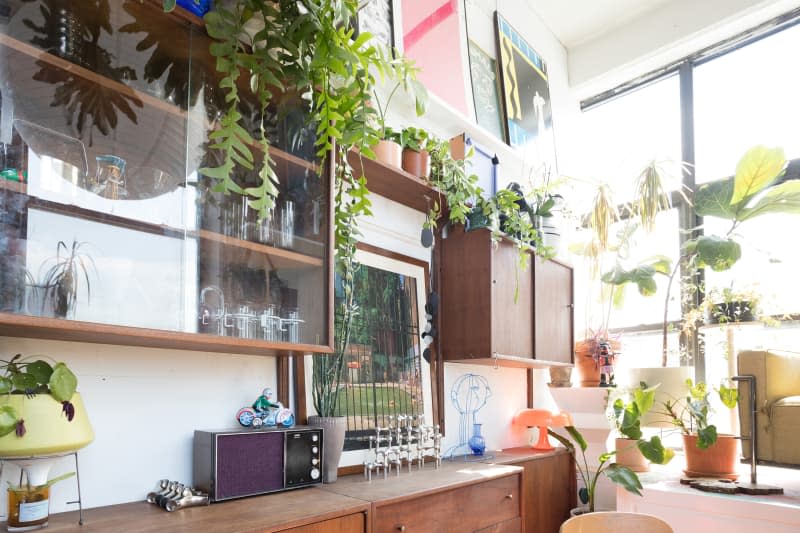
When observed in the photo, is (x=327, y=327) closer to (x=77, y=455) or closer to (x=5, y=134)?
(x=77, y=455)

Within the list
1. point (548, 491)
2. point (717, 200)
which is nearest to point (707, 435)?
point (548, 491)

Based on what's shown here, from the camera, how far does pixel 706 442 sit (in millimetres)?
3131

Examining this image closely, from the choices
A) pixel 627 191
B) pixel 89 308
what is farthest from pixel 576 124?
pixel 89 308

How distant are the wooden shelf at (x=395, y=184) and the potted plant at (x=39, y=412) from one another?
1.31 m

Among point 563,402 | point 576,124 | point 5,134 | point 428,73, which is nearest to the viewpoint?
point 5,134

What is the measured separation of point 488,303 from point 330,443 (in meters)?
1.11

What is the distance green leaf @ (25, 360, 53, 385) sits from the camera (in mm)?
1432

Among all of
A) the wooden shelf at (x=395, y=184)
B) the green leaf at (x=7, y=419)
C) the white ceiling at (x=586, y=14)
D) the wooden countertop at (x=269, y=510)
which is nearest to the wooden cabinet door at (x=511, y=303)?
the wooden shelf at (x=395, y=184)

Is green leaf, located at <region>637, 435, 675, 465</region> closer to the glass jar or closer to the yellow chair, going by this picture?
the yellow chair

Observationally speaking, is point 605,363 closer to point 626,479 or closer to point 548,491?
point 548,491

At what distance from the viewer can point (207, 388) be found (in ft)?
6.47

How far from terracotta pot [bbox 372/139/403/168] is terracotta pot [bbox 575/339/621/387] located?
1.93 metres

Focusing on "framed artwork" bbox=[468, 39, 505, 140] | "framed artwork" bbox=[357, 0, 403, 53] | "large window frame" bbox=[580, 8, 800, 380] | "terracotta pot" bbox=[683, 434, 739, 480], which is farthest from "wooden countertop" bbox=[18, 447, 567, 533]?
"large window frame" bbox=[580, 8, 800, 380]

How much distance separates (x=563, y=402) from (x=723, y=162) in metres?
2.00
